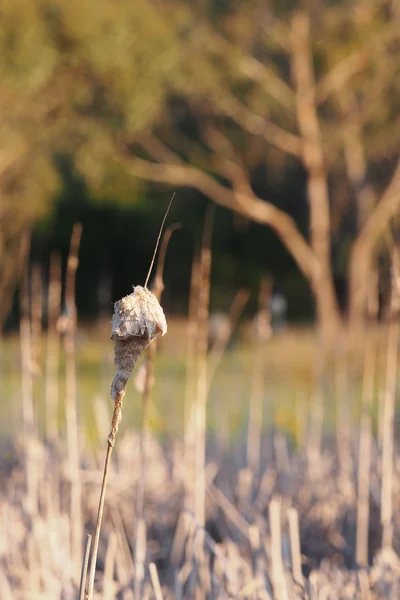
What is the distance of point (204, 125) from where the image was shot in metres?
12.8

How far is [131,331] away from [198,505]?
1.22 meters

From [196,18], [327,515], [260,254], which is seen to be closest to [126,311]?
[327,515]

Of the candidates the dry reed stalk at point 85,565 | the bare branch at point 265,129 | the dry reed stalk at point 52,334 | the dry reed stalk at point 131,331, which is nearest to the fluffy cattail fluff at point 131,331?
the dry reed stalk at point 131,331

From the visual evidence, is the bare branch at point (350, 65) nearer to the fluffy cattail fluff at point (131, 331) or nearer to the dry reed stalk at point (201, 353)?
the dry reed stalk at point (201, 353)

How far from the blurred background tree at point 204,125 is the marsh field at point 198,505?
5.79 meters

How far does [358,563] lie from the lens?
179cm

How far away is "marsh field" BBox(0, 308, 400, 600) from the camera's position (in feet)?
5.13

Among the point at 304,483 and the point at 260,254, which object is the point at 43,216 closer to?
the point at 260,254

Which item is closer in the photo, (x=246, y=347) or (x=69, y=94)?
(x=69, y=94)

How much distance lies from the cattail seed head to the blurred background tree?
781 cm

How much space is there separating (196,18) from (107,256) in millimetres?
4732

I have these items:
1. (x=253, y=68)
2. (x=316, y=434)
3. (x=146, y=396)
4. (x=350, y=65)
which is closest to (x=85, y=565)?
(x=146, y=396)

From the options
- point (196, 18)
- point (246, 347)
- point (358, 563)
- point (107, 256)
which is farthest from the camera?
point (107, 256)

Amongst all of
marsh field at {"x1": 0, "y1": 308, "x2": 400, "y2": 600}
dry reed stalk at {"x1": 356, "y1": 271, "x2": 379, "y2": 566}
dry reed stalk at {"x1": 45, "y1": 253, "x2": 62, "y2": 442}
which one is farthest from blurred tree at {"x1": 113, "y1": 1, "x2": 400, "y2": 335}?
dry reed stalk at {"x1": 356, "y1": 271, "x2": 379, "y2": 566}
